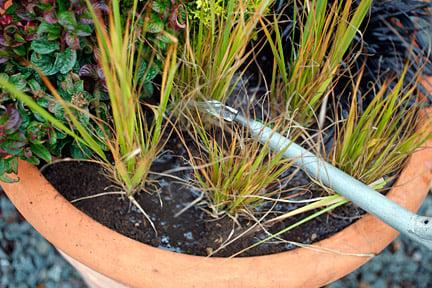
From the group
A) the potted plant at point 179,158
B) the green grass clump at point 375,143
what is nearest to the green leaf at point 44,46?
the potted plant at point 179,158

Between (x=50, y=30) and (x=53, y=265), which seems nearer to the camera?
(x=50, y=30)

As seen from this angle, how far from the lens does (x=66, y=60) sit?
1064 millimetres

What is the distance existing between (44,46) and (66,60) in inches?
1.8

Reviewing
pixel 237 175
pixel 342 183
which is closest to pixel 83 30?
pixel 237 175

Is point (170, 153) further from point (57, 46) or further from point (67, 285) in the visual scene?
point (67, 285)

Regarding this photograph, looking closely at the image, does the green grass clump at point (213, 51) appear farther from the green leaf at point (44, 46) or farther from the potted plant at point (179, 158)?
the green leaf at point (44, 46)

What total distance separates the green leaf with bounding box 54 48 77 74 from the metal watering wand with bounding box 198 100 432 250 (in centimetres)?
26

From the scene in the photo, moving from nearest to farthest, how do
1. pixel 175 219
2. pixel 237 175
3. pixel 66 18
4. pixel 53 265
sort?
1. pixel 66 18
2. pixel 237 175
3. pixel 175 219
4. pixel 53 265

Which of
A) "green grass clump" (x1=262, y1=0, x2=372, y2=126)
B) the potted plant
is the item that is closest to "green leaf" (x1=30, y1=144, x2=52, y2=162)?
the potted plant

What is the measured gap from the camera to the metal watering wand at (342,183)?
1087mm

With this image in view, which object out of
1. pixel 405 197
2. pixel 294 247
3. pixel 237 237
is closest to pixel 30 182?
pixel 237 237

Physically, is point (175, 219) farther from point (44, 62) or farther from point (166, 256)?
point (44, 62)

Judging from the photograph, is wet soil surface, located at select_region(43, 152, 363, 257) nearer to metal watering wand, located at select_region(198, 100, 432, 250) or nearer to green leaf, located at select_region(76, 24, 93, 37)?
metal watering wand, located at select_region(198, 100, 432, 250)

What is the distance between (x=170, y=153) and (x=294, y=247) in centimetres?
35
